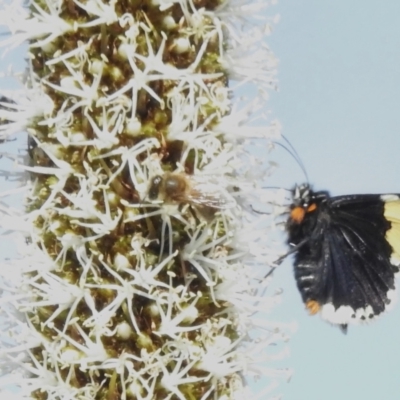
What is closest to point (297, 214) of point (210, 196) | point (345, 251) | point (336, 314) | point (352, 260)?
point (336, 314)

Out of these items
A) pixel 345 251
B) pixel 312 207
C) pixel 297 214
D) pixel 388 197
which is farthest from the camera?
pixel 345 251

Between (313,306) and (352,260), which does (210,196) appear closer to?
(313,306)

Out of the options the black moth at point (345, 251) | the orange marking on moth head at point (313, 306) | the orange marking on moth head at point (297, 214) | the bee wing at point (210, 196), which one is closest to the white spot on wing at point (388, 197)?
the black moth at point (345, 251)

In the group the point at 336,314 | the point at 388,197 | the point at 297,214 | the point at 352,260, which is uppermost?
the point at 388,197

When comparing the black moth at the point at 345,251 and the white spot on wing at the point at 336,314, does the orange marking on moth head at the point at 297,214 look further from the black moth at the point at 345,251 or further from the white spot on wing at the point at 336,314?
the white spot on wing at the point at 336,314

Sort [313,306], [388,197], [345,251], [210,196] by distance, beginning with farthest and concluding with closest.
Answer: [345,251]
[388,197]
[313,306]
[210,196]

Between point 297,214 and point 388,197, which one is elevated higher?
point 388,197

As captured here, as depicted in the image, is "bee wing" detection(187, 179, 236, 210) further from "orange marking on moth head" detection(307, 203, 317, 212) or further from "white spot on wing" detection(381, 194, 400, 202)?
"white spot on wing" detection(381, 194, 400, 202)
